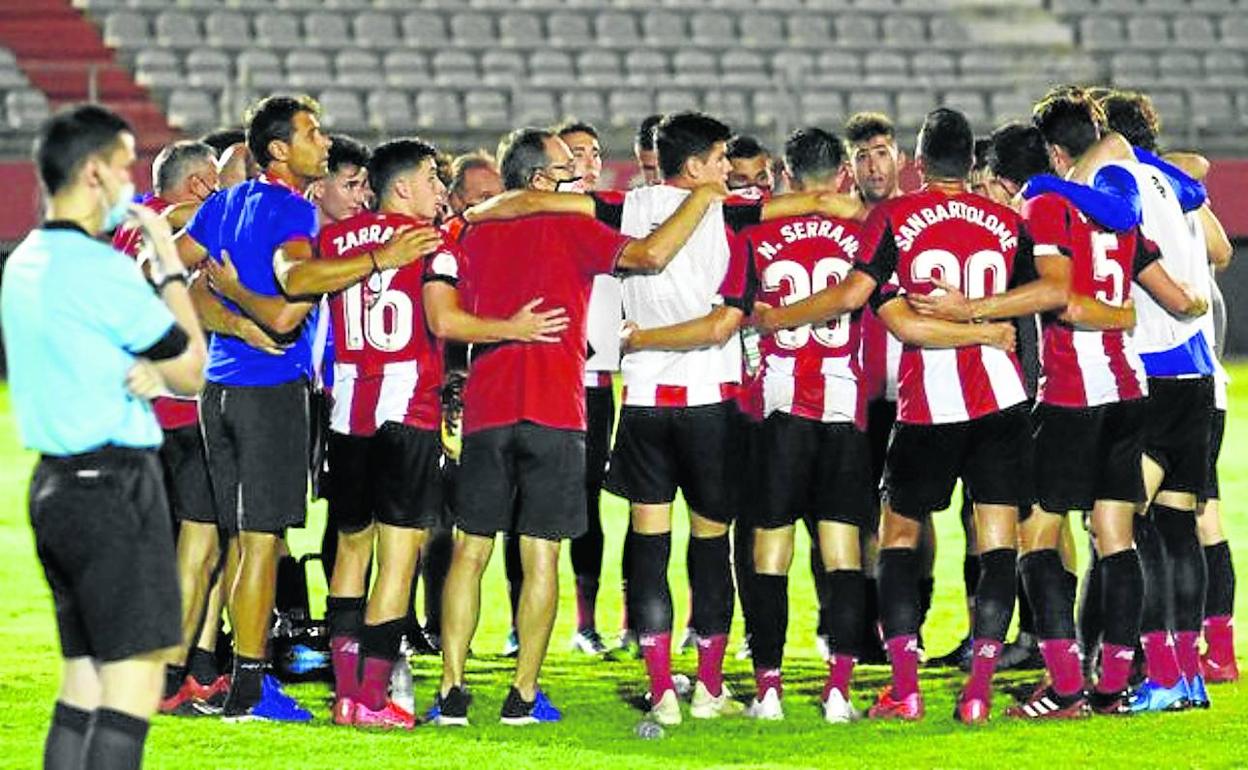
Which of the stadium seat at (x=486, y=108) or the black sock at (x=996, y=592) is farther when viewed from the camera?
the stadium seat at (x=486, y=108)

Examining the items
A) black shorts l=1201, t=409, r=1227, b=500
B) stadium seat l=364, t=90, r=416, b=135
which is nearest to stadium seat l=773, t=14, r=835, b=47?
stadium seat l=364, t=90, r=416, b=135

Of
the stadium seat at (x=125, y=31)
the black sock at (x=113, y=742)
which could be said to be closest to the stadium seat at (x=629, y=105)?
the stadium seat at (x=125, y=31)

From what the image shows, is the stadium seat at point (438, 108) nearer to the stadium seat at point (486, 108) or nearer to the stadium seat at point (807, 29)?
the stadium seat at point (486, 108)

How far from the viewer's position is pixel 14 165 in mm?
23281

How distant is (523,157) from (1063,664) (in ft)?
8.23

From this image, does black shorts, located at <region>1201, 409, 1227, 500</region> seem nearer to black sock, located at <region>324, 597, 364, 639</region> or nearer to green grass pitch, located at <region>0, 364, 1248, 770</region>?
green grass pitch, located at <region>0, 364, 1248, 770</region>

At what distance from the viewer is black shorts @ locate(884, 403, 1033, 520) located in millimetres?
8164

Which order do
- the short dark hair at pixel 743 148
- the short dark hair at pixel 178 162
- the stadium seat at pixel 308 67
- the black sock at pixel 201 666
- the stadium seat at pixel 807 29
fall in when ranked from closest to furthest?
the black sock at pixel 201 666
the short dark hair at pixel 178 162
the short dark hair at pixel 743 148
the stadium seat at pixel 308 67
the stadium seat at pixel 807 29

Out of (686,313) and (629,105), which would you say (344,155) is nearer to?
(686,313)

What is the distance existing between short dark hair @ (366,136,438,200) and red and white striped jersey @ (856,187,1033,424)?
5.01 feet

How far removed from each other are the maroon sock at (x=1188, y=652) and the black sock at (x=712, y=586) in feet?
5.27

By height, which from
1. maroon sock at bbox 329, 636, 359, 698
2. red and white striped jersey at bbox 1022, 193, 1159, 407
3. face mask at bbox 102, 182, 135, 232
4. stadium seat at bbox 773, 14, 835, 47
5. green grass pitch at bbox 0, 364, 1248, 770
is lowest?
green grass pitch at bbox 0, 364, 1248, 770

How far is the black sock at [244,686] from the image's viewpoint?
825cm

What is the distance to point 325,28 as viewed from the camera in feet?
85.5
